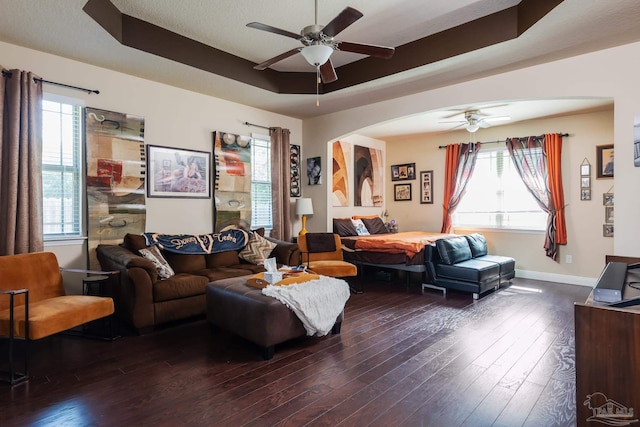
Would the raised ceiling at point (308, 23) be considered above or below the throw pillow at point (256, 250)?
above

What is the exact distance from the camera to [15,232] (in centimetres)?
314

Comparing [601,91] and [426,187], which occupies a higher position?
[601,91]

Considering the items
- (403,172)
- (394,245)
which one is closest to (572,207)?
(394,245)

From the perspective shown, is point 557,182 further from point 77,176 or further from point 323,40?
point 77,176

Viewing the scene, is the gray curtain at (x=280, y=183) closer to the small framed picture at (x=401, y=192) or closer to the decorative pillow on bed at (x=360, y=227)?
the decorative pillow on bed at (x=360, y=227)

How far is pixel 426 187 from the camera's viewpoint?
6938 millimetres

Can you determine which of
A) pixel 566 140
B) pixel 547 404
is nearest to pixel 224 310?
pixel 547 404

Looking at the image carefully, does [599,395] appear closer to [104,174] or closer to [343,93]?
[343,93]

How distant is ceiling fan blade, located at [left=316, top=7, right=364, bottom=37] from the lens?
2270 mm

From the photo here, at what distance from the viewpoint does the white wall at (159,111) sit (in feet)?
11.5

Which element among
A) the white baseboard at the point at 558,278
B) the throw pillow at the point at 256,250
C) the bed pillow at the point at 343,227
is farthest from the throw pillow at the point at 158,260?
the white baseboard at the point at 558,278

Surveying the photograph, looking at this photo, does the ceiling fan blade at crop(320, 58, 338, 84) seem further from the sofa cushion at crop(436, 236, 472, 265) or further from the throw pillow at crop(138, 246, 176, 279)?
the sofa cushion at crop(436, 236, 472, 265)

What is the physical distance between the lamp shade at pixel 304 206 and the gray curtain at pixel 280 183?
16 cm

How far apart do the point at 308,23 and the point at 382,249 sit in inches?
125
